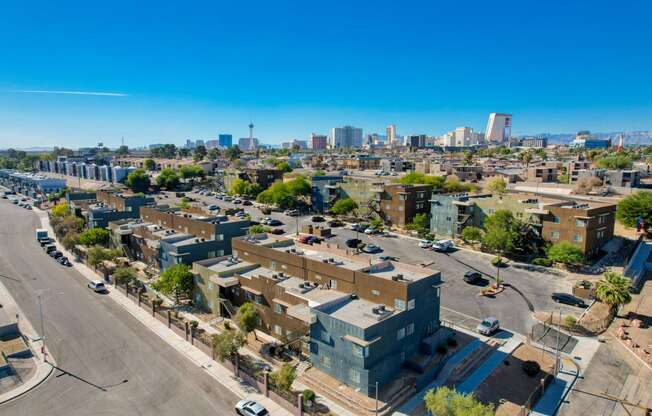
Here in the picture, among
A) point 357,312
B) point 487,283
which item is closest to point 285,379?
point 357,312

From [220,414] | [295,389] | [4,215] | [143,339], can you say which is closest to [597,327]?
[295,389]

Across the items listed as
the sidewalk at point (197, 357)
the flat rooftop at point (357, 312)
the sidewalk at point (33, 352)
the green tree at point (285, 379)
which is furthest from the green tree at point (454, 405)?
the sidewalk at point (33, 352)

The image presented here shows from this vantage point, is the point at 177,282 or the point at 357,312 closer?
the point at 357,312

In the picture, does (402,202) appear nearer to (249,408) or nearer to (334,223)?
(334,223)

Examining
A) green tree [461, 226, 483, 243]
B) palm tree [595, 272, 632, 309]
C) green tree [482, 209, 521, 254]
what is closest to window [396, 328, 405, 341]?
palm tree [595, 272, 632, 309]

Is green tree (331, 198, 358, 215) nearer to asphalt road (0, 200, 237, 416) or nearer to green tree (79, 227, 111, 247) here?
green tree (79, 227, 111, 247)

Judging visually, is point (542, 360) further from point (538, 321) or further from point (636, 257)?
point (636, 257)

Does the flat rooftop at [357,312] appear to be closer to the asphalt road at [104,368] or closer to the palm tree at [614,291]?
the asphalt road at [104,368]
